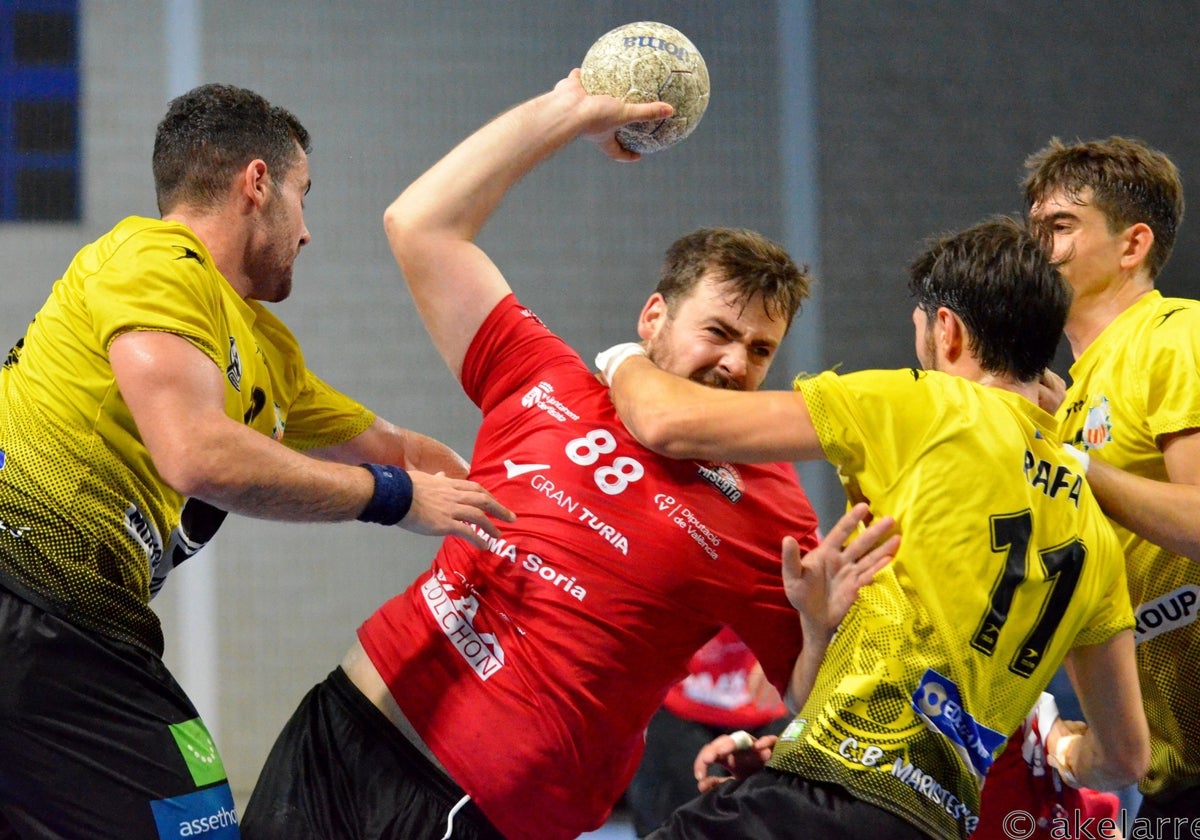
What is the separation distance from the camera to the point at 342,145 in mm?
6191

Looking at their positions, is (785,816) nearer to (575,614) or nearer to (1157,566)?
(575,614)

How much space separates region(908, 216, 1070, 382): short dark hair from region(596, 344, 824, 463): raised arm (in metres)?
0.41

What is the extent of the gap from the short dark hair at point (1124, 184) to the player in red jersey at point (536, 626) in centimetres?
123

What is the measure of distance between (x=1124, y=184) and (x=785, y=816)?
202 cm

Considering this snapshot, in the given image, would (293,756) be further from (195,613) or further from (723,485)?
(195,613)

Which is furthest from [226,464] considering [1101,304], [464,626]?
[1101,304]

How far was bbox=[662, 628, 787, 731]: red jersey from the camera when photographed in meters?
4.07

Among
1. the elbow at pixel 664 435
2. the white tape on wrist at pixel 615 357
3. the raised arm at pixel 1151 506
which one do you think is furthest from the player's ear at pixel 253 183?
the raised arm at pixel 1151 506

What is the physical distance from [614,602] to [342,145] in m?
4.42

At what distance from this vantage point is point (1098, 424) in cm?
287

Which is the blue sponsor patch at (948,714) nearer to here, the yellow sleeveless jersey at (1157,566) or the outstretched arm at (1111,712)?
the outstretched arm at (1111,712)

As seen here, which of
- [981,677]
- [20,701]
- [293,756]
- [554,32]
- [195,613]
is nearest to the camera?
[981,677]

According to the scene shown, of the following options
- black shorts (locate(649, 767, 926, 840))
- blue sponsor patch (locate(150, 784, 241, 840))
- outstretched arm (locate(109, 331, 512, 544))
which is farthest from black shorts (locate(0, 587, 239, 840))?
black shorts (locate(649, 767, 926, 840))

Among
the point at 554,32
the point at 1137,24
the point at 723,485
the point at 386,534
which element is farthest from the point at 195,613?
the point at 1137,24
